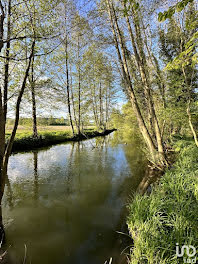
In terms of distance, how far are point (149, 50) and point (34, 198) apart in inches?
328

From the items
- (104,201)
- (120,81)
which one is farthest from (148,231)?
(120,81)

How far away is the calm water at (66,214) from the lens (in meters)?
2.21

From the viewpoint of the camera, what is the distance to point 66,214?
3191 millimetres

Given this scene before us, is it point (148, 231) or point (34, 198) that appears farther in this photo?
point (34, 198)

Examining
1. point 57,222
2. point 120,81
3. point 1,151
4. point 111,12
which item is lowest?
point 57,222

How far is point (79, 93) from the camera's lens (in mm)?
17125

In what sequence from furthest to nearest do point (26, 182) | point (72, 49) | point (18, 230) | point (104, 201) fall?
1. point (72, 49)
2. point (26, 182)
3. point (104, 201)
4. point (18, 230)

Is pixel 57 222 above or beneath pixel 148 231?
beneath

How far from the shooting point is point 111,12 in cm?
566

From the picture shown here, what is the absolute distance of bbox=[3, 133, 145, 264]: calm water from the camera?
87.2 inches

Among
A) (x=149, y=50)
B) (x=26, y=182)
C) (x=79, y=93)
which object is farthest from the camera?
(x=79, y=93)

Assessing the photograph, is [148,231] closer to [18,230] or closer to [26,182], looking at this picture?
[18,230]

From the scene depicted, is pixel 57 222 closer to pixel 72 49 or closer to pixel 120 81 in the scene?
pixel 120 81

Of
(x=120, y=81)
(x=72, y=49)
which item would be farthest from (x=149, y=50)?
(x=72, y=49)
